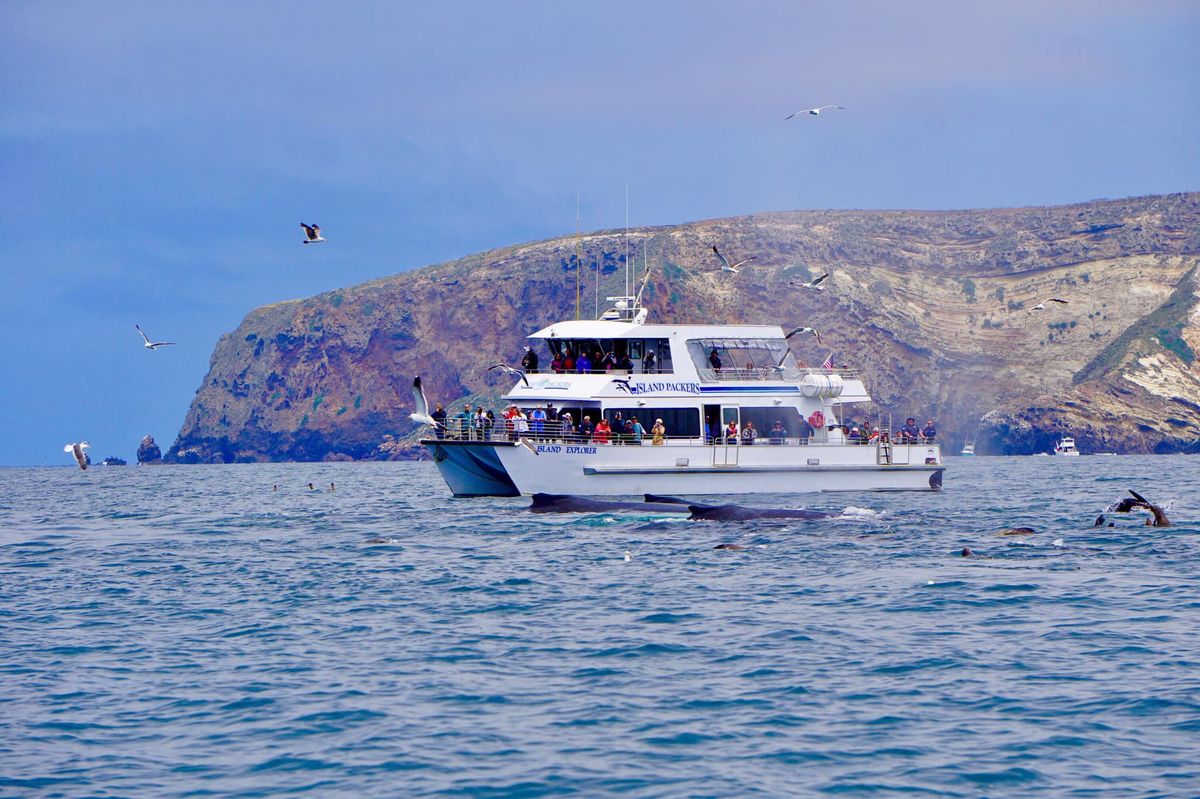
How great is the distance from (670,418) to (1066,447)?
104 metres

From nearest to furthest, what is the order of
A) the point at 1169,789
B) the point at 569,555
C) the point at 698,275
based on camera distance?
the point at 1169,789 → the point at 569,555 → the point at 698,275

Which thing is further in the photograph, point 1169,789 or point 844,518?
point 844,518

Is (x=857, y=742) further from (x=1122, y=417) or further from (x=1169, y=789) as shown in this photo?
(x=1122, y=417)

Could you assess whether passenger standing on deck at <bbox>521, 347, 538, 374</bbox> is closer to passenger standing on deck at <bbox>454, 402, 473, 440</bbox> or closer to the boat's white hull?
passenger standing on deck at <bbox>454, 402, 473, 440</bbox>

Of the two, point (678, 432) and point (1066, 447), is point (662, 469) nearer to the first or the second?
point (678, 432)

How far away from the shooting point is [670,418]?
153ft

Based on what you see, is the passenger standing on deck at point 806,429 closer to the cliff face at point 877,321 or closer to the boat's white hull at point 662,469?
the boat's white hull at point 662,469

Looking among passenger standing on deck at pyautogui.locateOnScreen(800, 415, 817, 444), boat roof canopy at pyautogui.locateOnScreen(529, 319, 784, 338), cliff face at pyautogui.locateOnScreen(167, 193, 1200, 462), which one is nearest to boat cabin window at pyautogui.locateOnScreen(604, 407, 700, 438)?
boat roof canopy at pyautogui.locateOnScreen(529, 319, 784, 338)

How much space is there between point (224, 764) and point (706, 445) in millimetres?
33201

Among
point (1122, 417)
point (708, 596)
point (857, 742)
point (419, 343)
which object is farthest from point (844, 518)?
point (419, 343)

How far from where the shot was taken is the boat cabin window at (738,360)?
47.6 meters

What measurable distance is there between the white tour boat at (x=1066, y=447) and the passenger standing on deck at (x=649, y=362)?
4054 inches

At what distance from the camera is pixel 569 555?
29.4 metres

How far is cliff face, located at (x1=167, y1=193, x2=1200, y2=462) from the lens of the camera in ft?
498
